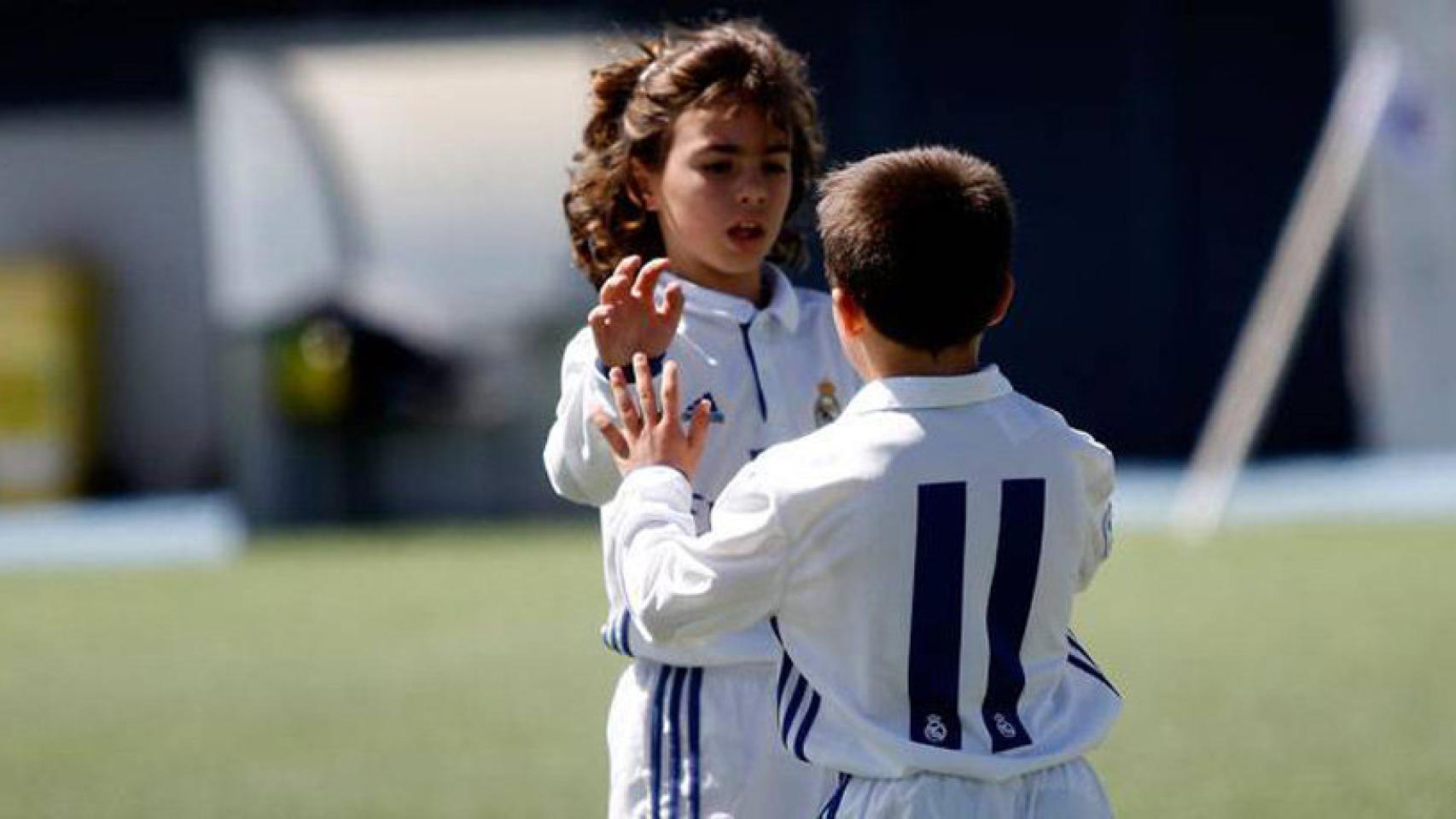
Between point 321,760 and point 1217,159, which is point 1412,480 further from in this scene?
point 321,760

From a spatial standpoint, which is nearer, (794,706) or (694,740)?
(794,706)

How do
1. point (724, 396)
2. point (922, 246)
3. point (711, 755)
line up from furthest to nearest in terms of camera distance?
point (724, 396) → point (711, 755) → point (922, 246)

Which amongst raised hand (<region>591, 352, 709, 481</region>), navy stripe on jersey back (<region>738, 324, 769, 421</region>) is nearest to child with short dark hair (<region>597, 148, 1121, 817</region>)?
raised hand (<region>591, 352, 709, 481</region>)

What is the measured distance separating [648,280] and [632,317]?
5 cm

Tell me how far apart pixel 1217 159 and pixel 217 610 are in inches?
368

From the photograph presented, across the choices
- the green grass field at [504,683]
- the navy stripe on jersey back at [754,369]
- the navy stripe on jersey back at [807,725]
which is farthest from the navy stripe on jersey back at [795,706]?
the green grass field at [504,683]

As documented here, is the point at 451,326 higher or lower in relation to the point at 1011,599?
lower

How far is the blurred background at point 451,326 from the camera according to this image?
941cm

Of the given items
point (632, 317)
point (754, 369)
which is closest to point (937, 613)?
point (632, 317)

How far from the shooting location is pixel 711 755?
377cm

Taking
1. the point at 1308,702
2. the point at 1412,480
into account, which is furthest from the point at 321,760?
the point at 1412,480

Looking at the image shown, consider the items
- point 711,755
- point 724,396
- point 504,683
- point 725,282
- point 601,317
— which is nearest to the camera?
point 601,317

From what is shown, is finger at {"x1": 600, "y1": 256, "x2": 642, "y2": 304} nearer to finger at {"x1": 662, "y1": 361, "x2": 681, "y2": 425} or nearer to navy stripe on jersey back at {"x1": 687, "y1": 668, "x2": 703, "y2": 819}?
finger at {"x1": 662, "y1": 361, "x2": 681, "y2": 425}

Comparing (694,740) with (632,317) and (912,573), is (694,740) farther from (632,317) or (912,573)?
(912,573)
